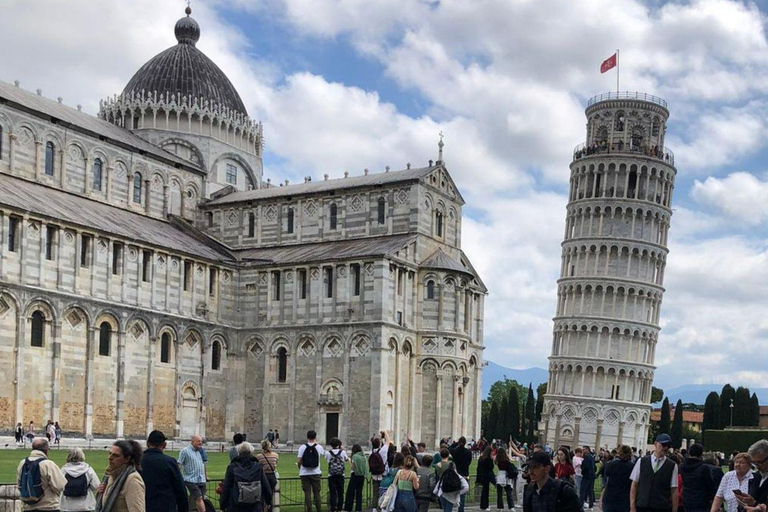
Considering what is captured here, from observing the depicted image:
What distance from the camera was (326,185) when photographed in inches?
2842

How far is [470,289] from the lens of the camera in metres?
69.5

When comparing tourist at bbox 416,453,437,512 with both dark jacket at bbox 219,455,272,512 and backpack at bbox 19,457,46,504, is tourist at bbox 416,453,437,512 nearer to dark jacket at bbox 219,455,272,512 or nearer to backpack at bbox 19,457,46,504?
dark jacket at bbox 219,455,272,512

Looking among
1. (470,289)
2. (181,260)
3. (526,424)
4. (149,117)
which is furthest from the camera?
(526,424)

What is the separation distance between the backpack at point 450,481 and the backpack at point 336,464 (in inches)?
143

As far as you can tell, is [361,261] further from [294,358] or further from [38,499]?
[38,499]

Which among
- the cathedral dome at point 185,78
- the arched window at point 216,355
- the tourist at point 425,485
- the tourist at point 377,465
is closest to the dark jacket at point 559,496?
the tourist at point 425,485

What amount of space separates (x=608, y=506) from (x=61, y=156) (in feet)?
166

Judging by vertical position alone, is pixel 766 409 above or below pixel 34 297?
below

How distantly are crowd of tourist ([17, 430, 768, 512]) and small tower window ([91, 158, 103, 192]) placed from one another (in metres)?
42.9

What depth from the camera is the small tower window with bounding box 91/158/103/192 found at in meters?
66.7

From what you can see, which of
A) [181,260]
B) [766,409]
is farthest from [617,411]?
[181,260]

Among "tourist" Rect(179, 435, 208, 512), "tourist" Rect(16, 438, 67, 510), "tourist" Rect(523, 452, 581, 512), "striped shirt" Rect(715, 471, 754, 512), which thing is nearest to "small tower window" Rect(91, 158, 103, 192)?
"tourist" Rect(179, 435, 208, 512)

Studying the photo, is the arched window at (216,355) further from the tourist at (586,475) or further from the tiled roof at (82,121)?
the tourist at (586,475)

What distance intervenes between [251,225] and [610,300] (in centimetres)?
4358
